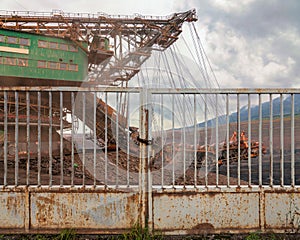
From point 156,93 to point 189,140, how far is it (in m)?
1.38

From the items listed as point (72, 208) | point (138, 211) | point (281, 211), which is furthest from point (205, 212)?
point (72, 208)

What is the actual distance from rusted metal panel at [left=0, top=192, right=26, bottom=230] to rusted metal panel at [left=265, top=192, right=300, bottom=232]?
3.21 m

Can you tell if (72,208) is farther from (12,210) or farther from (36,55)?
(36,55)

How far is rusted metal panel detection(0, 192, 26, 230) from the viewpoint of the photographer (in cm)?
329

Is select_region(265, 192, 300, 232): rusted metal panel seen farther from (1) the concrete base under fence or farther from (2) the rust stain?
(2) the rust stain

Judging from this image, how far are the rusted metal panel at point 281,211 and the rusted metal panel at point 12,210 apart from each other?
126 inches

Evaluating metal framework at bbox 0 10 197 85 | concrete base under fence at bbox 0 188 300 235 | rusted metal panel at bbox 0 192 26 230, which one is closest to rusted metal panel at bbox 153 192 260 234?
concrete base under fence at bbox 0 188 300 235

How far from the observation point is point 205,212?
3309mm

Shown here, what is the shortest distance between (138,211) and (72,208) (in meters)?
0.86

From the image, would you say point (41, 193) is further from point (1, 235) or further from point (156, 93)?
point (156, 93)

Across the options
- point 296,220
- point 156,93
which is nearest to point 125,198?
point 156,93

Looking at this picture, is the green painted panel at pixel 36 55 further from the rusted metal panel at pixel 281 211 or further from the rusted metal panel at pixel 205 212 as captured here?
the rusted metal panel at pixel 281 211

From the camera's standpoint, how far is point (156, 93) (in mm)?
3361

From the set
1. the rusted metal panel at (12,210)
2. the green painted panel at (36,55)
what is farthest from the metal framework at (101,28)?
the rusted metal panel at (12,210)
